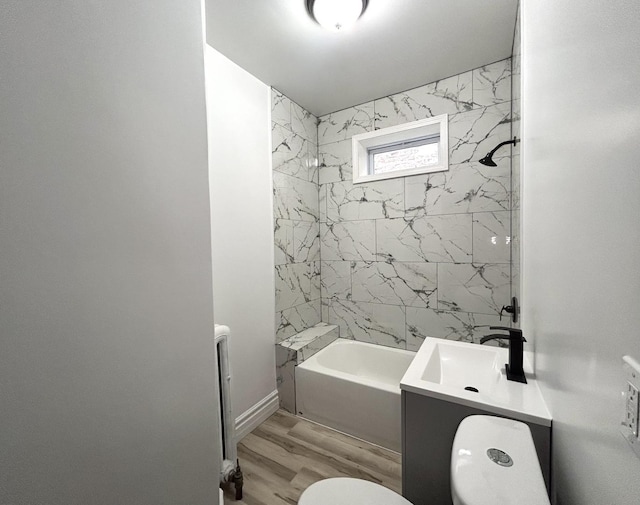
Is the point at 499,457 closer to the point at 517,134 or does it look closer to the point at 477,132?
the point at 517,134

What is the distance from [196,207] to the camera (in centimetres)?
95

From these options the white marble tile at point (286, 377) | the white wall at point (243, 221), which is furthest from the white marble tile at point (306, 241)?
the white marble tile at point (286, 377)

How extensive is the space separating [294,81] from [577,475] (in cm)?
284

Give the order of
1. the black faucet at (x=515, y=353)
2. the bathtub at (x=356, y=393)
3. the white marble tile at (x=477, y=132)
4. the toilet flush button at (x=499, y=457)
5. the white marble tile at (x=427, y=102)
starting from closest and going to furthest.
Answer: the toilet flush button at (x=499, y=457) → the black faucet at (x=515, y=353) → the bathtub at (x=356, y=393) → the white marble tile at (x=477, y=132) → the white marble tile at (x=427, y=102)

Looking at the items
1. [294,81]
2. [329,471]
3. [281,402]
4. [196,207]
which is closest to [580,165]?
[196,207]

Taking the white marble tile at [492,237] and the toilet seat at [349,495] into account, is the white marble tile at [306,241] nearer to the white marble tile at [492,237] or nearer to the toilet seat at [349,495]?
the white marble tile at [492,237]

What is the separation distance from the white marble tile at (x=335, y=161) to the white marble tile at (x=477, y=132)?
0.99 m

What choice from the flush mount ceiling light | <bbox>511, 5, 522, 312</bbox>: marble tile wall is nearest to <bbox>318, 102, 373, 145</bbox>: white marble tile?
the flush mount ceiling light

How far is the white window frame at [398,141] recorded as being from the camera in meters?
2.34

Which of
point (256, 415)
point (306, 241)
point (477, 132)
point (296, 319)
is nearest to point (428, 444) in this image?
point (256, 415)

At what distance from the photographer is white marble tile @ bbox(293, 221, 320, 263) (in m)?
2.69

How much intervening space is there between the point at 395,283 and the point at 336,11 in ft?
7.05

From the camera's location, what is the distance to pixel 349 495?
1028 mm

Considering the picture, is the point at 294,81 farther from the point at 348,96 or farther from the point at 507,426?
the point at 507,426
